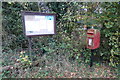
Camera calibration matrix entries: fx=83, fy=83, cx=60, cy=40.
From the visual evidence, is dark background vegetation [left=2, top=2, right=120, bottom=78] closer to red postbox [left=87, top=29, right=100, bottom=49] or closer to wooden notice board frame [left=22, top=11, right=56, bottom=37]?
red postbox [left=87, top=29, right=100, bottom=49]

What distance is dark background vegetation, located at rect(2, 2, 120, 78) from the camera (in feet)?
8.28

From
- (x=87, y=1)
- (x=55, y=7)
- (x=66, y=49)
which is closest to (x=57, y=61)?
(x=66, y=49)

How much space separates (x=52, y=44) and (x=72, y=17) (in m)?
1.28

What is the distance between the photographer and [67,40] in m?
3.23

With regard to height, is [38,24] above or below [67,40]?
above

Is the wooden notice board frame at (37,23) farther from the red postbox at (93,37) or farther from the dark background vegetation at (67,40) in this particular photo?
the red postbox at (93,37)

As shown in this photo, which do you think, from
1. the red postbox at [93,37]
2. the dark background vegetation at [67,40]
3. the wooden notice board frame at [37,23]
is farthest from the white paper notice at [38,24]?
the red postbox at [93,37]

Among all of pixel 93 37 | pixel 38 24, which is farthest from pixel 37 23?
pixel 93 37

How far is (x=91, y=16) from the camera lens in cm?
281

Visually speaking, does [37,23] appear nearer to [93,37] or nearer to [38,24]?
[38,24]

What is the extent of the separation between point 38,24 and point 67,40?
132cm

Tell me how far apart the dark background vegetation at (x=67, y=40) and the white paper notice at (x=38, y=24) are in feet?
2.78

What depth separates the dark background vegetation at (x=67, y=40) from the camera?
8.28 ft

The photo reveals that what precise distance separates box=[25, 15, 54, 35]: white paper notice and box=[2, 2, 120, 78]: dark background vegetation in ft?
2.78
